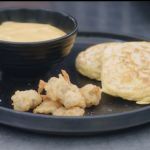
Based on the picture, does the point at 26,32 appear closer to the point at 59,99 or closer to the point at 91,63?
the point at 91,63

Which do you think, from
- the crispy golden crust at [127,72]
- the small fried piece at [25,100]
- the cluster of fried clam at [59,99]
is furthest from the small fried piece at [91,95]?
the small fried piece at [25,100]

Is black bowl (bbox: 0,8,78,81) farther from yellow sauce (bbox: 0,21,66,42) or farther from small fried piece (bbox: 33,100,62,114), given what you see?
small fried piece (bbox: 33,100,62,114)

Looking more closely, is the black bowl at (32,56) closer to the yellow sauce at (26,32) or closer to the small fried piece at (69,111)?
the yellow sauce at (26,32)

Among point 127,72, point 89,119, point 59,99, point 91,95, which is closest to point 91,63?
point 127,72

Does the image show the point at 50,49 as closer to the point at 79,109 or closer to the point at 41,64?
the point at 41,64

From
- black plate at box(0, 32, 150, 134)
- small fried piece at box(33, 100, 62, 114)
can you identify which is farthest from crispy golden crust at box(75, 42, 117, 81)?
small fried piece at box(33, 100, 62, 114)

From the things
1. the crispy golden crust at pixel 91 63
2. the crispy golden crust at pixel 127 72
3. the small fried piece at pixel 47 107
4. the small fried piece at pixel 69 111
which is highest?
the crispy golden crust at pixel 127 72
